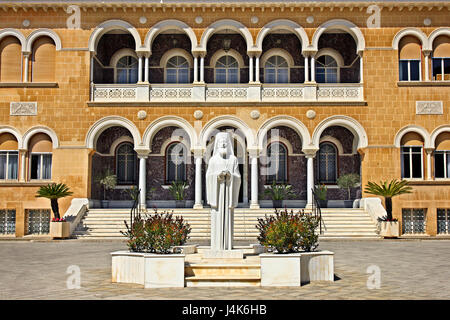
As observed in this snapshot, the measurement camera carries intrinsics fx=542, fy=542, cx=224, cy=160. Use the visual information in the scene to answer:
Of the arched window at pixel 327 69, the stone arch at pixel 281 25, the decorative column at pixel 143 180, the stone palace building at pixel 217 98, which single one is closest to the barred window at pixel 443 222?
the stone palace building at pixel 217 98

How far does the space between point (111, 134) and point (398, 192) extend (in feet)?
46.0

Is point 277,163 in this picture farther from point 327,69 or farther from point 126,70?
point 126,70

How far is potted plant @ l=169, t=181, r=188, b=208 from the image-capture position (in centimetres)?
2606

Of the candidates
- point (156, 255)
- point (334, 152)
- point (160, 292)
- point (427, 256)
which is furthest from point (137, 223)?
point (334, 152)

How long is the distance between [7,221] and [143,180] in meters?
6.33

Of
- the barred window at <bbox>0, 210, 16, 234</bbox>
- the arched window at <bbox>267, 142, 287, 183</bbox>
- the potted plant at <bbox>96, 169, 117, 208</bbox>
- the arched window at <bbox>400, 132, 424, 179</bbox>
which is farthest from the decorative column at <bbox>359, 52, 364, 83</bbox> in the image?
the barred window at <bbox>0, 210, 16, 234</bbox>

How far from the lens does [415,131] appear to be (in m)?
24.4

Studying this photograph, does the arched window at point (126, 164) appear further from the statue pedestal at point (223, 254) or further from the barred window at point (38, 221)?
the statue pedestal at point (223, 254)

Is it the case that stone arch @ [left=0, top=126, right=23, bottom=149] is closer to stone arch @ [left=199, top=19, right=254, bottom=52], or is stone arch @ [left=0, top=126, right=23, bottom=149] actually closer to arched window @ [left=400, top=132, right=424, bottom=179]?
stone arch @ [left=199, top=19, right=254, bottom=52]

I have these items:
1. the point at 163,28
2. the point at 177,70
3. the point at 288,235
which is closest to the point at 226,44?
the point at 177,70

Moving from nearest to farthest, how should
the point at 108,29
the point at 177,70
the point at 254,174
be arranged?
the point at 254,174 → the point at 108,29 → the point at 177,70

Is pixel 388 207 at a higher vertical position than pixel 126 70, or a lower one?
lower

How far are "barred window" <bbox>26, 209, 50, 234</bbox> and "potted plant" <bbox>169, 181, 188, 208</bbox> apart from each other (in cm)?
585

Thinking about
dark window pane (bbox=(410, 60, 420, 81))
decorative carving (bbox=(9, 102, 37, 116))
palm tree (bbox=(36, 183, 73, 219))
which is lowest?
palm tree (bbox=(36, 183, 73, 219))
